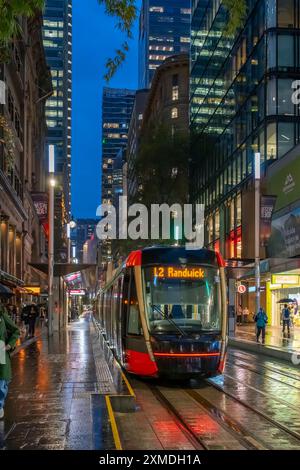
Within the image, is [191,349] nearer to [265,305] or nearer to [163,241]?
[265,305]

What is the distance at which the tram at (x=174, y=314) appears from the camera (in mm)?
14672

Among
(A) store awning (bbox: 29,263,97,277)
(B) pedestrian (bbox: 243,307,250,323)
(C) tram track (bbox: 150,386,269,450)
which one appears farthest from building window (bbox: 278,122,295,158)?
(C) tram track (bbox: 150,386,269,450)

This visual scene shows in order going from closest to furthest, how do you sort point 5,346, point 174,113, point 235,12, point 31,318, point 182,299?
point 235,12
point 5,346
point 182,299
point 31,318
point 174,113

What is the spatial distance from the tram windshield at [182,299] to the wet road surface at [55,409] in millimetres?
2211

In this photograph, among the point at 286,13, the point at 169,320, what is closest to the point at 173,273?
the point at 169,320

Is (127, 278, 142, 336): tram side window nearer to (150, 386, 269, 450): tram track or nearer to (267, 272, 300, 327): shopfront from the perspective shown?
(150, 386, 269, 450): tram track

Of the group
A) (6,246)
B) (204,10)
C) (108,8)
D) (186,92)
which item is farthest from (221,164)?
(108,8)

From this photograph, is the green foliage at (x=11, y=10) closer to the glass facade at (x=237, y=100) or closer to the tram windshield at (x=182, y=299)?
the tram windshield at (x=182, y=299)


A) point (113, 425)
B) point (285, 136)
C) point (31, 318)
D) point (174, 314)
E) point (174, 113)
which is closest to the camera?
point (113, 425)

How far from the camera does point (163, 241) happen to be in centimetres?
5797

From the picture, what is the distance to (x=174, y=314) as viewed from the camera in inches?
604

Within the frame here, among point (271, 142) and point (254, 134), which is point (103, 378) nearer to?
point (271, 142)

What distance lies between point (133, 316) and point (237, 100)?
40200 mm

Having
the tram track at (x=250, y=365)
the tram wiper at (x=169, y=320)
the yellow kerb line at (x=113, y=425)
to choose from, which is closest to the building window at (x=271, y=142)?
the tram track at (x=250, y=365)
